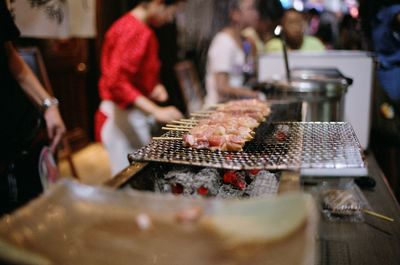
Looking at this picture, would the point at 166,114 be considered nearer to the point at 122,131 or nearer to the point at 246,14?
the point at 122,131

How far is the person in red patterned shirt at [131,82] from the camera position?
362 centimetres

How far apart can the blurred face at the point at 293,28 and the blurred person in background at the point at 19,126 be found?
157 inches

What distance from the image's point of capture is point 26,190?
286 cm

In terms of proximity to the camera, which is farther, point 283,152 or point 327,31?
point 327,31

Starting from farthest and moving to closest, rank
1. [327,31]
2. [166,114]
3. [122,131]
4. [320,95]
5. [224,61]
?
[327,31], [224,61], [122,131], [166,114], [320,95]

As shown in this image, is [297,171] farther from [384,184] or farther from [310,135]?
[384,184]

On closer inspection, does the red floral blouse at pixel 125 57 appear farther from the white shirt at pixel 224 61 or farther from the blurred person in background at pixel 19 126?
the white shirt at pixel 224 61

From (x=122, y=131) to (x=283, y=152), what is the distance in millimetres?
2387

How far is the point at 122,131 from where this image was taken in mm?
4020

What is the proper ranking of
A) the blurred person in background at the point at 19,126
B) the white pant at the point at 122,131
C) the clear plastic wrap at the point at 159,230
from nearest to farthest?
the clear plastic wrap at the point at 159,230 < the blurred person in background at the point at 19,126 < the white pant at the point at 122,131

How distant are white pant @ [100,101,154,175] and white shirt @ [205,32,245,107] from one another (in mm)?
1420

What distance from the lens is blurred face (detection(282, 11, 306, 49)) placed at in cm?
594

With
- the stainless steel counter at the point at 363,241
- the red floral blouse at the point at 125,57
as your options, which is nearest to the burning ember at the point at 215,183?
the stainless steel counter at the point at 363,241

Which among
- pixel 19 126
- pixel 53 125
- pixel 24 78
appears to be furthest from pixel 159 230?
pixel 24 78
